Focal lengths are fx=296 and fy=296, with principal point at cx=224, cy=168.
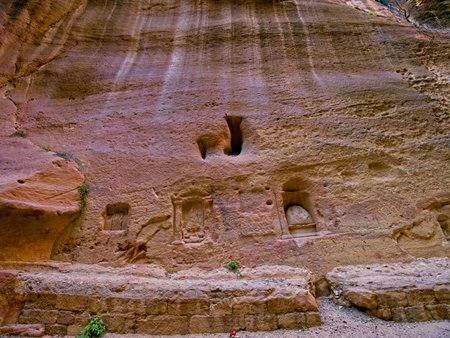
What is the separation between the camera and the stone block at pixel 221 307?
4.29 meters

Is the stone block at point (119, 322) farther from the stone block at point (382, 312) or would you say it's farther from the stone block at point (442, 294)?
the stone block at point (442, 294)

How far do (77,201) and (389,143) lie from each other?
6.66m

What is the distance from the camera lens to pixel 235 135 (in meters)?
7.29

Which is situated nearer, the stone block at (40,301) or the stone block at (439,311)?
the stone block at (439,311)

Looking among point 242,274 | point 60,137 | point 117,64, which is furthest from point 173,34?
point 242,274

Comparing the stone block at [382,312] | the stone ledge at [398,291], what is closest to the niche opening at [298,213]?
the stone ledge at [398,291]

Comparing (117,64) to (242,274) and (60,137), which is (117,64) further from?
(242,274)

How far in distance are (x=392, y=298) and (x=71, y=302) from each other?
15.3ft

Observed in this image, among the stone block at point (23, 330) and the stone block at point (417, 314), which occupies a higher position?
the stone block at point (417, 314)

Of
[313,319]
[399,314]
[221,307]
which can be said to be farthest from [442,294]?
[221,307]

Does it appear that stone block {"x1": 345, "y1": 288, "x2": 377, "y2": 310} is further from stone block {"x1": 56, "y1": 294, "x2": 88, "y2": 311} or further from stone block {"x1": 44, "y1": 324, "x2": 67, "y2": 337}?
stone block {"x1": 44, "y1": 324, "x2": 67, "y2": 337}

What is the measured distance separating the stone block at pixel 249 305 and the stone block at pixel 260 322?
0.07 meters

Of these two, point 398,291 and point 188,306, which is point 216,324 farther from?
point 398,291

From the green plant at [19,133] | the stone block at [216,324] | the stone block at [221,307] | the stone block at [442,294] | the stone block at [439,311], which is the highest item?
the stone block at [442,294]
